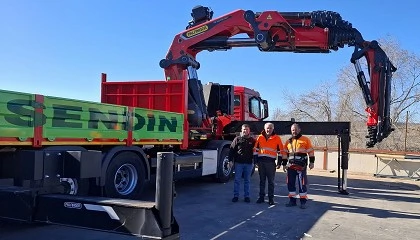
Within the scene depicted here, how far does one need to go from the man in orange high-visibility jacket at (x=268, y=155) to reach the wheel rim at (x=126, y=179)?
107 inches

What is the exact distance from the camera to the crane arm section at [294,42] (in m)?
10.8

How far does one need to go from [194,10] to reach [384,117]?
6250mm

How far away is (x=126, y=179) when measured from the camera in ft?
25.8

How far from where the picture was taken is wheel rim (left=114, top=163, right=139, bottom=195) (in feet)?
25.0

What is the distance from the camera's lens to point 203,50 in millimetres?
11914

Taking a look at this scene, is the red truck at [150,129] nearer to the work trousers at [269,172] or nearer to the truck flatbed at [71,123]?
the truck flatbed at [71,123]

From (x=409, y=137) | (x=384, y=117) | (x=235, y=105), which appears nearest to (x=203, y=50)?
(x=235, y=105)

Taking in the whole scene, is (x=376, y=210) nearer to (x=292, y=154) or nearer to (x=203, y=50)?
(x=292, y=154)

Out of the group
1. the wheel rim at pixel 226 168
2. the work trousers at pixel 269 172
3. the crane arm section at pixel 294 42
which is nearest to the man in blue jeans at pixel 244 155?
the work trousers at pixel 269 172

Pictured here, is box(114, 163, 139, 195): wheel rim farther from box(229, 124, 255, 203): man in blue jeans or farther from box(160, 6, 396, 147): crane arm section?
box(160, 6, 396, 147): crane arm section

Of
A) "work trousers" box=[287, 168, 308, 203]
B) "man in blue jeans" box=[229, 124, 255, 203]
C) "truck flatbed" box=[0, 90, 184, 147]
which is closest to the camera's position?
"truck flatbed" box=[0, 90, 184, 147]

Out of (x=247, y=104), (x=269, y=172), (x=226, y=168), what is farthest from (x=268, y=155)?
(x=247, y=104)

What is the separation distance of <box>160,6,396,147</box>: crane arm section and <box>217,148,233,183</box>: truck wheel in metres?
2.59

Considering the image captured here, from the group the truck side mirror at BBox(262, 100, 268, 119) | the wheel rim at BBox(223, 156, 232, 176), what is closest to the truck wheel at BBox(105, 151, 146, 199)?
the wheel rim at BBox(223, 156, 232, 176)
